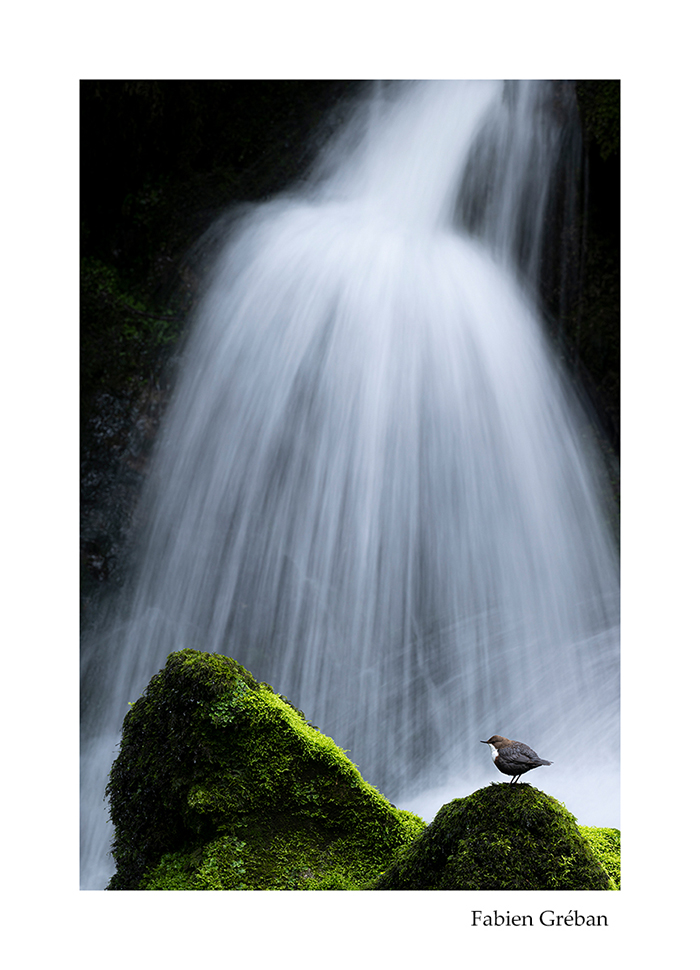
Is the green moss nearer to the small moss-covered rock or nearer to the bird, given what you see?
the small moss-covered rock

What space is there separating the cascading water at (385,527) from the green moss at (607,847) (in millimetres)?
1704

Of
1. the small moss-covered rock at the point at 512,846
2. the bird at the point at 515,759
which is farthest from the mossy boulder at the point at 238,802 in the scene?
the bird at the point at 515,759

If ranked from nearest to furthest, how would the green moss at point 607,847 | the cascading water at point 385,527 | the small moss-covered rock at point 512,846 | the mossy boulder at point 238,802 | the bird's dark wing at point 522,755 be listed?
the small moss-covered rock at point 512,846
the bird's dark wing at point 522,755
the mossy boulder at point 238,802
the green moss at point 607,847
the cascading water at point 385,527

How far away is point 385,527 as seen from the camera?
5715 mm

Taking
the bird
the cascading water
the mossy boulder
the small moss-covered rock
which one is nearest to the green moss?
the small moss-covered rock

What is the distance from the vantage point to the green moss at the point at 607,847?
3105 millimetres

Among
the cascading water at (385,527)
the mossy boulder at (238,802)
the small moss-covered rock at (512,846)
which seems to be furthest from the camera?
the cascading water at (385,527)

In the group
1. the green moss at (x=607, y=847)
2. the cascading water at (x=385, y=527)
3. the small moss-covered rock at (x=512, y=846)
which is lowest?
the green moss at (x=607, y=847)

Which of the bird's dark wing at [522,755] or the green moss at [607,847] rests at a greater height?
the bird's dark wing at [522,755]

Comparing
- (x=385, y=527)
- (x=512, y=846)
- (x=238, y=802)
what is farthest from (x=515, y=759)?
(x=385, y=527)

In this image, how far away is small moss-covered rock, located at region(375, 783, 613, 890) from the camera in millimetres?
2432

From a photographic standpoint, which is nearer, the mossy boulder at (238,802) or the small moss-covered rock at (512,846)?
the small moss-covered rock at (512,846)

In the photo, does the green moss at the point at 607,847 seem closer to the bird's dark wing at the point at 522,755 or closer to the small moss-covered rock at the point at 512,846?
the small moss-covered rock at the point at 512,846

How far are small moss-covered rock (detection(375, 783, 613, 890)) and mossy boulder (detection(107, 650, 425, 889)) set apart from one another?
1.69ft
